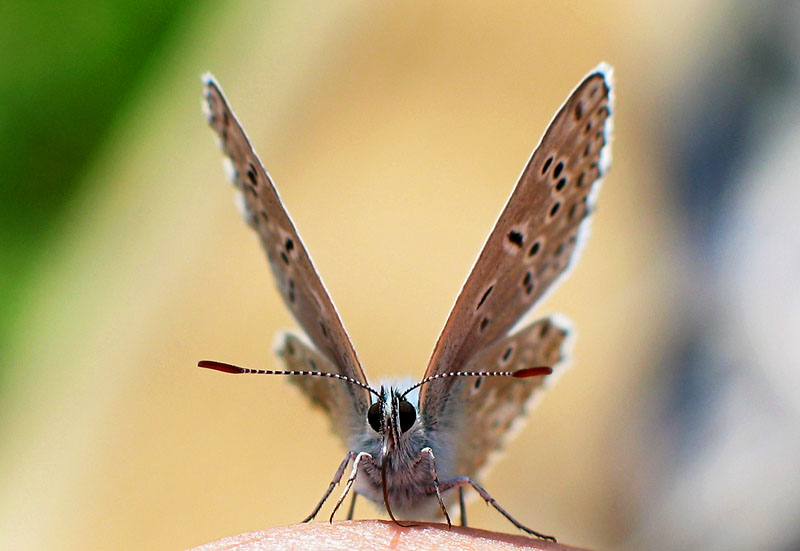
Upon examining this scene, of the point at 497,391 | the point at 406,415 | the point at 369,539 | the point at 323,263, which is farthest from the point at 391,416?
the point at 323,263

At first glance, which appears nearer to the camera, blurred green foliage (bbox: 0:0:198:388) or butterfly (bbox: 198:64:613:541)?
butterfly (bbox: 198:64:613:541)

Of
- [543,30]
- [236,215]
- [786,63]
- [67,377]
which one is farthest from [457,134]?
[67,377]

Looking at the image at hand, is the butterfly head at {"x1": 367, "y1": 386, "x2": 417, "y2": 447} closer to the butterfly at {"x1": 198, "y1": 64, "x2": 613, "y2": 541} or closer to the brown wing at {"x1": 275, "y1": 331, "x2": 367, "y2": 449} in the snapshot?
the butterfly at {"x1": 198, "y1": 64, "x2": 613, "y2": 541}

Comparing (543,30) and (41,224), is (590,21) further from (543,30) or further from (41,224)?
(41,224)

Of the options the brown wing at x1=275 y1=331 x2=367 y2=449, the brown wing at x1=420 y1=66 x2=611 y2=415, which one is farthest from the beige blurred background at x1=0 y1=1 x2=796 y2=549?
the brown wing at x1=420 y1=66 x2=611 y2=415

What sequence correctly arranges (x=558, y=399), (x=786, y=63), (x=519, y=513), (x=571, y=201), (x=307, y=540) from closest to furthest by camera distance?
1. (x=307, y=540)
2. (x=571, y=201)
3. (x=519, y=513)
4. (x=558, y=399)
5. (x=786, y=63)

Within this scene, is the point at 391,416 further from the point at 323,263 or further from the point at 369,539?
the point at 323,263
